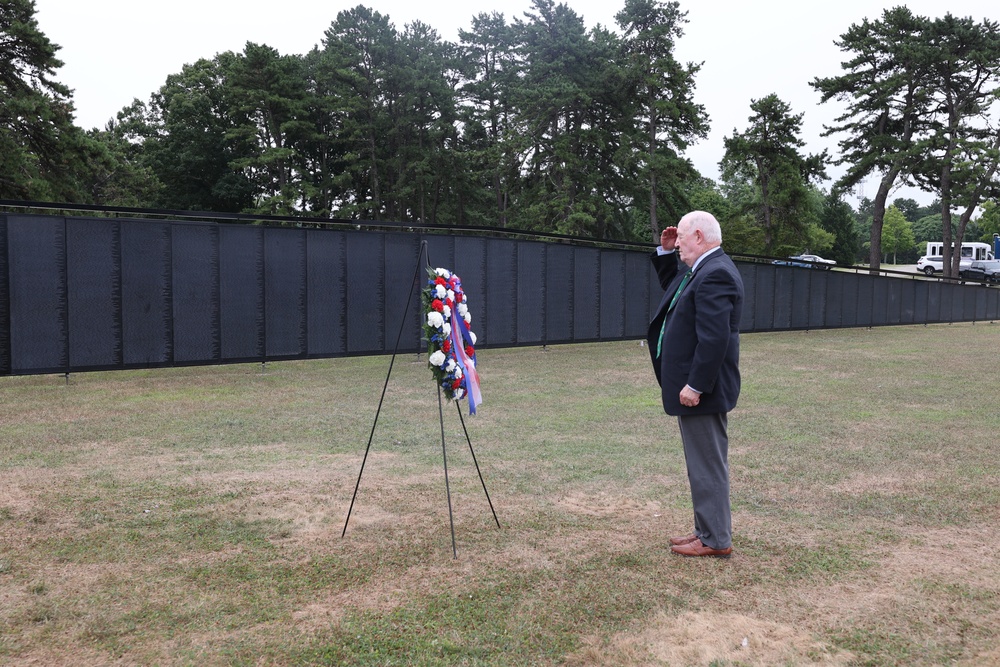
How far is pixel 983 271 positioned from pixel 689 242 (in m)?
48.3

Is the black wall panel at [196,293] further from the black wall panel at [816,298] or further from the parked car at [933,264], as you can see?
the parked car at [933,264]

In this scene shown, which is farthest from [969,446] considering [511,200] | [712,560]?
[511,200]

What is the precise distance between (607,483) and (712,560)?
1670mm

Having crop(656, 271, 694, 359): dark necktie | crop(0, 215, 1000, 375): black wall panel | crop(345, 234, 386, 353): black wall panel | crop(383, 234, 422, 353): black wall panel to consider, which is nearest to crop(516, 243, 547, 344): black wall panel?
crop(0, 215, 1000, 375): black wall panel

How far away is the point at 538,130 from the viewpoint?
33.8 meters

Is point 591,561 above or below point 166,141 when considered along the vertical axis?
below

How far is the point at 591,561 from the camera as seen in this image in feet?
14.3

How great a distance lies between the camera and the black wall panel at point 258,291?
11.2m

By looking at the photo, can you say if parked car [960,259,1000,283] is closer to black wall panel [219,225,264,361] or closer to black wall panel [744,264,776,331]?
black wall panel [744,264,776,331]

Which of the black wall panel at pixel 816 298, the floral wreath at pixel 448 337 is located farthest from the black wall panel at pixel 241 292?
the black wall panel at pixel 816 298

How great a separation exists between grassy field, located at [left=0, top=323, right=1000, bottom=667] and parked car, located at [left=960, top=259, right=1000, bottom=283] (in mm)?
40162

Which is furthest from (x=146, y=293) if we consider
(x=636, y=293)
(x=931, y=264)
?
(x=931, y=264)

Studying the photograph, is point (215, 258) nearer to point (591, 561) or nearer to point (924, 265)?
point (591, 561)

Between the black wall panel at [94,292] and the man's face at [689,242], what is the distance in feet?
32.7
